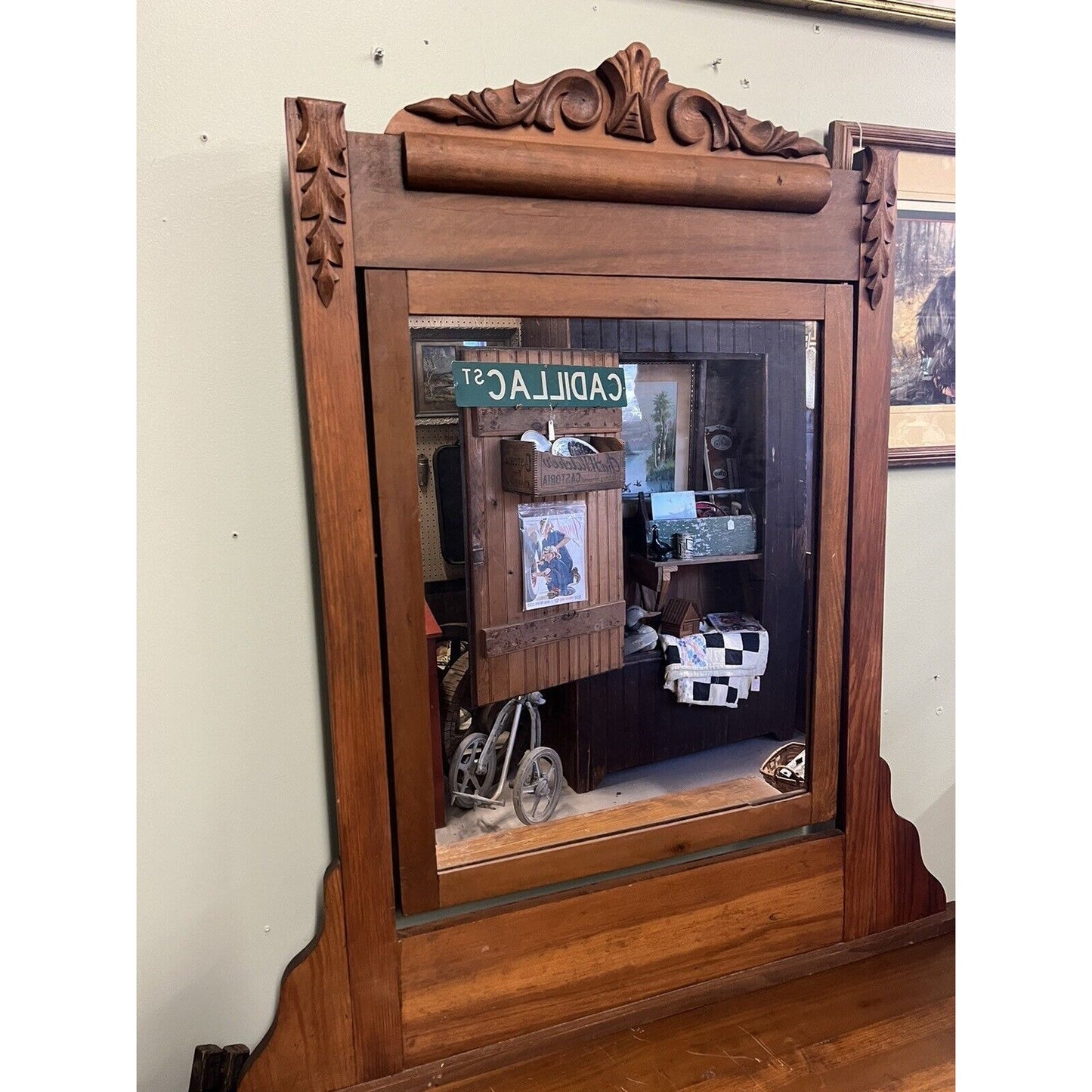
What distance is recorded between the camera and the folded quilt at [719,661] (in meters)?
1.10

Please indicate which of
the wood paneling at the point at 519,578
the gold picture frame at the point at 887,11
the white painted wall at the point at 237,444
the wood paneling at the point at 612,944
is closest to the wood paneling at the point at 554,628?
the wood paneling at the point at 519,578

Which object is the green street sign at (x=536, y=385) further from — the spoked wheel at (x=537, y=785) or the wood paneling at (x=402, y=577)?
the spoked wheel at (x=537, y=785)

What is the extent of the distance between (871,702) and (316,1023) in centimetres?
81

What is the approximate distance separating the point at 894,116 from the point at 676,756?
92cm

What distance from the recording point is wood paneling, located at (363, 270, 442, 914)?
0.92m

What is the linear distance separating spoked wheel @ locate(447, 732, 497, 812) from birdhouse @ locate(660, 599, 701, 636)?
0.26 m

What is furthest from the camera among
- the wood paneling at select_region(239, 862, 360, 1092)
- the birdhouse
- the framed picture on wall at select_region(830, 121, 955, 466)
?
the framed picture on wall at select_region(830, 121, 955, 466)

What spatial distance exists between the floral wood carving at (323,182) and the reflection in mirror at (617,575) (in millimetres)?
116

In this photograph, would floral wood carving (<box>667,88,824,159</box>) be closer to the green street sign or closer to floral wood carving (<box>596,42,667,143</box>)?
floral wood carving (<box>596,42,667,143</box>)

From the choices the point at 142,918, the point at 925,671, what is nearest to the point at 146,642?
the point at 142,918

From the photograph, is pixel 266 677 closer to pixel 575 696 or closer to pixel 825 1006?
pixel 575 696

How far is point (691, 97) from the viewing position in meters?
1.01

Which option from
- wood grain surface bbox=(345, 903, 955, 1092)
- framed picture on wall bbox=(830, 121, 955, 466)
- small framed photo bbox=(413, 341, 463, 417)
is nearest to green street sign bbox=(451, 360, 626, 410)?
small framed photo bbox=(413, 341, 463, 417)

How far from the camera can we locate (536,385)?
38.5 inches
